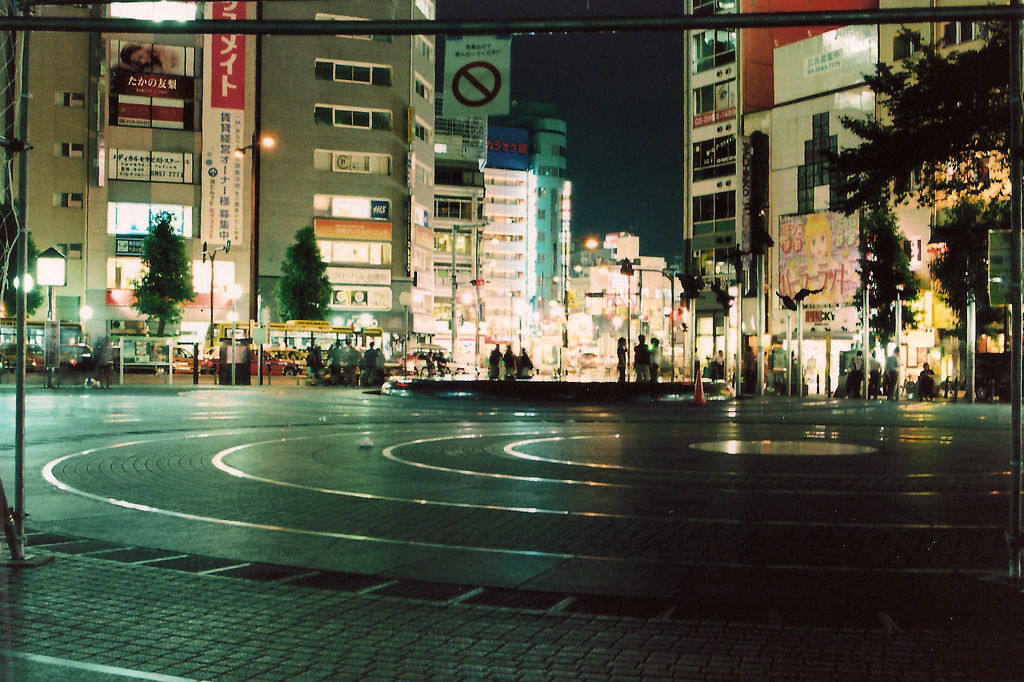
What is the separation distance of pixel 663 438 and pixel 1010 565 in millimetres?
12478

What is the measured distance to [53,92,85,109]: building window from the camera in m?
77.8

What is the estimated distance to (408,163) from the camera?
3519 inches

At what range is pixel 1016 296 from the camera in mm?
7570

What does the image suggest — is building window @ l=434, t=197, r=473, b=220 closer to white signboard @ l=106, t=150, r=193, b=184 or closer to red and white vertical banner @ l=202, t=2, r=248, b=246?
red and white vertical banner @ l=202, t=2, r=248, b=246

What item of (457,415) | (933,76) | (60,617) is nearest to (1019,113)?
(60,617)

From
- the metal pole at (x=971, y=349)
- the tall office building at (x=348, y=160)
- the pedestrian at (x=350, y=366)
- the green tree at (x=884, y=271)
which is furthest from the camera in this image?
the tall office building at (x=348, y=160)

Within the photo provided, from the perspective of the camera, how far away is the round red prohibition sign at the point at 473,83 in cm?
991

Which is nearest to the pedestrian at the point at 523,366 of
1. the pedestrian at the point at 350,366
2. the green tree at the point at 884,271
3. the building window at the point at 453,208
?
the pedestrian at the point at 350,366

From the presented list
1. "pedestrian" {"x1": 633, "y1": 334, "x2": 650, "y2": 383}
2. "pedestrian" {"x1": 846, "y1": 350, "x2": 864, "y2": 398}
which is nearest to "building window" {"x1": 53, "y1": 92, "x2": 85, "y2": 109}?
"pedestrian" {"x1": 633, "y1": 334, "x2": 650, "y2": 383}

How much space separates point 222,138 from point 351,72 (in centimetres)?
1407

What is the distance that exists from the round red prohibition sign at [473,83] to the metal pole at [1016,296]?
183 inches

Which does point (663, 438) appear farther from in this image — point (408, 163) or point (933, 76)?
point (408, 163)

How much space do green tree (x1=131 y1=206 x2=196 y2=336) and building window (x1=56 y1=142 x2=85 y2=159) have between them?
32.7ft

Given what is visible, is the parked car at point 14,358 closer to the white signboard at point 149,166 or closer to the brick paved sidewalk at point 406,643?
the white signboard at point 149,166
